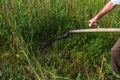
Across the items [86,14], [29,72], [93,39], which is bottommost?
[29,72]

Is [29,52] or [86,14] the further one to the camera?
[86,14]

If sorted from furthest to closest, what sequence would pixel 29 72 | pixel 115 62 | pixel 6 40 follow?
pixel 6 40 → pixel 29 72 → pixel 115 62

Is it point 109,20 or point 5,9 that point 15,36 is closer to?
point 5,9

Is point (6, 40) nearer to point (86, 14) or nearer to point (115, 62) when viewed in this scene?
point (86, 14)

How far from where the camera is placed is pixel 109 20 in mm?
4242

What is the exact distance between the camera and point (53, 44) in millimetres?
4141

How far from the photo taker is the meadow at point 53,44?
12.6ft

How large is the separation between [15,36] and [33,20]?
316 millimetres

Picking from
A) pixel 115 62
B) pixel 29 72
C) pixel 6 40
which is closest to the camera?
pixel 115 62

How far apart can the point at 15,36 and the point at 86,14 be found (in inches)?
35.2

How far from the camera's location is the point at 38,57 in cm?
401

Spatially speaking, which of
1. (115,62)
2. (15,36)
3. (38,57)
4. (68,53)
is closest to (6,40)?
(15,36)

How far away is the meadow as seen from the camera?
152 inches

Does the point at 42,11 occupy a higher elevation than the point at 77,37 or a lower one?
higher
